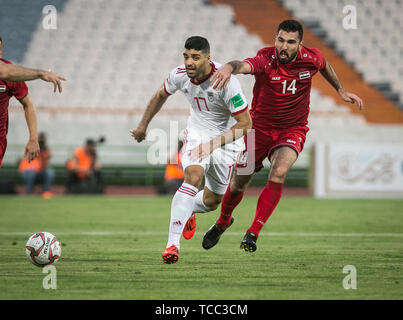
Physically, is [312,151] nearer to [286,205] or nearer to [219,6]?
[286,205]

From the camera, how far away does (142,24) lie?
84.1 feet

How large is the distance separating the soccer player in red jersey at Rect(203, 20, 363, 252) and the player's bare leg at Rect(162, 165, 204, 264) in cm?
74

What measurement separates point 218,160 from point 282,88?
0.98 metres

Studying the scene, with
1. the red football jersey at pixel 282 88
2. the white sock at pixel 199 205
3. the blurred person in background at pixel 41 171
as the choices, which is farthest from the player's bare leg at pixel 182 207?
the blurred person in background at pixel 41 171

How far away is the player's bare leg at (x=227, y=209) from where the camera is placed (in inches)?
294

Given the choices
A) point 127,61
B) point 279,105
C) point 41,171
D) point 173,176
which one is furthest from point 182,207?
point 127,61

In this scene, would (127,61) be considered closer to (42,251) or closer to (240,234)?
(240,234)

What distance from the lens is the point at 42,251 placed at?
610 cm

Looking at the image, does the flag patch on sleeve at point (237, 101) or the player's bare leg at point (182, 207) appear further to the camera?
the flag patch on sleeve at point (237, 101)

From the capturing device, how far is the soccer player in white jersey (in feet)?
20.3

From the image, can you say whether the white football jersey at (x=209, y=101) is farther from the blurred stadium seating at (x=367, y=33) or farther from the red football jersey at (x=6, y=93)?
the blurred stadium seating at (x=367, y=33)

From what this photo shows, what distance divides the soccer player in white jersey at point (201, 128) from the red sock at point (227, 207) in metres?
0.24

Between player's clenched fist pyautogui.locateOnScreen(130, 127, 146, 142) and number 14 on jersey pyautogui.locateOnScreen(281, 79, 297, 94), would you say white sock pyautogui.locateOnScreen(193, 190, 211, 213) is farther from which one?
number 14 on jersey pyautogui.locateOnScreen(281, 79, 297, 94)

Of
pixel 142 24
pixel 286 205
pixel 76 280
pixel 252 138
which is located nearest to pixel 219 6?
pixel 142 24
